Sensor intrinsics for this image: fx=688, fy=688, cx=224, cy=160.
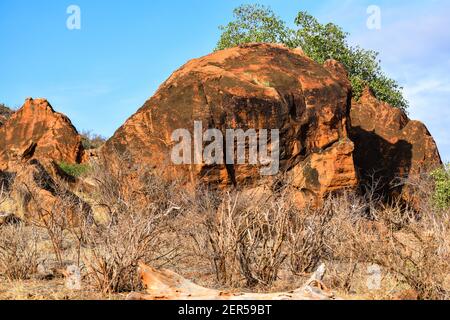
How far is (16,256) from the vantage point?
877 cm

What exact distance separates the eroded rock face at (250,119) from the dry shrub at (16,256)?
7233 millimetres

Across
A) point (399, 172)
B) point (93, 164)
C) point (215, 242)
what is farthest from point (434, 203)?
point (215, 242)

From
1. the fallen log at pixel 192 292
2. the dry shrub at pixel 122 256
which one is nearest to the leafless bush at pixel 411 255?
the fallen log at pixel 192 292

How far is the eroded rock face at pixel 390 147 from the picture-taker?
66.3 ft

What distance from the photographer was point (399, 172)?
2027 cm

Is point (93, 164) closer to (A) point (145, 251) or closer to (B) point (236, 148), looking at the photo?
(B) point (236, 148)

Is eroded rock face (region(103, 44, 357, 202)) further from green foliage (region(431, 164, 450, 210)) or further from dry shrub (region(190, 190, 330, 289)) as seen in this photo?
dry shrub (region(190, 190, 330, 289))

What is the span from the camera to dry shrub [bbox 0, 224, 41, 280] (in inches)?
344

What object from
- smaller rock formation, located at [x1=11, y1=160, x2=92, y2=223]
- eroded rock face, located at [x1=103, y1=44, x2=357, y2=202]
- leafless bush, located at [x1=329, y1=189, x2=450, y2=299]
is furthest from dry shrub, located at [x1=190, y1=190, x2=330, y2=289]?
eroded rock face, located at [x1=103, y1=44, x2=357, y2=202]

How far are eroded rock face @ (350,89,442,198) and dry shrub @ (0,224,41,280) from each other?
39.1 feet

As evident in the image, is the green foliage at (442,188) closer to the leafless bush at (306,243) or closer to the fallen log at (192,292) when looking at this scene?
the leafless bush at (306,243)

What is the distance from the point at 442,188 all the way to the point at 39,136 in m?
16.4

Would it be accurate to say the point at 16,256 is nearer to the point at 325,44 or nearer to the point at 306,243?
the point at 306,243
